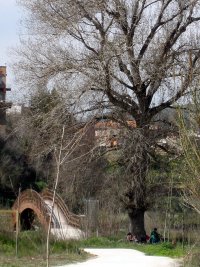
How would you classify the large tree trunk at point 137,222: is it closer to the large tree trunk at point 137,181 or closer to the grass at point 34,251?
the large tree trunk at point 137,181

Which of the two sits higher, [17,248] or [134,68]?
[134,68]

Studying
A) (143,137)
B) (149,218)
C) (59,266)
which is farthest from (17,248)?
(149,218)

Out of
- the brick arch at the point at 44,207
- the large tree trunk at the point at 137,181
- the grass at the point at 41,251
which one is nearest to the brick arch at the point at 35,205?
the brick arch at the point at 44,207

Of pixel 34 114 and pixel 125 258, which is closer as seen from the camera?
pixel 125 258

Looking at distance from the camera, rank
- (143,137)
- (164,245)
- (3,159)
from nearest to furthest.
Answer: (164,245)
(143,137)
(3,159)

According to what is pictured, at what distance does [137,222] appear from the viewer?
85.7 ft

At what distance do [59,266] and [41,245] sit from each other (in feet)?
8.99

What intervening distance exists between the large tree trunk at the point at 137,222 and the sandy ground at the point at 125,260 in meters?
5.68

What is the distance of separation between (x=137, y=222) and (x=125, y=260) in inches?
329

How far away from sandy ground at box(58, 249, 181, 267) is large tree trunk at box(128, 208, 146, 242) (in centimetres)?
568

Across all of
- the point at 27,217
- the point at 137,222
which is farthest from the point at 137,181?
the point at 27,217

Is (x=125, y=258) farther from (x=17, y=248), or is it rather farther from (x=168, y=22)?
(x=168, y=22)

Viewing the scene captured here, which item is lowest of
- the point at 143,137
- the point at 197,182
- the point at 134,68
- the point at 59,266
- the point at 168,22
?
the point at 59,266

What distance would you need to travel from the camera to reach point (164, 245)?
69.4 ft
